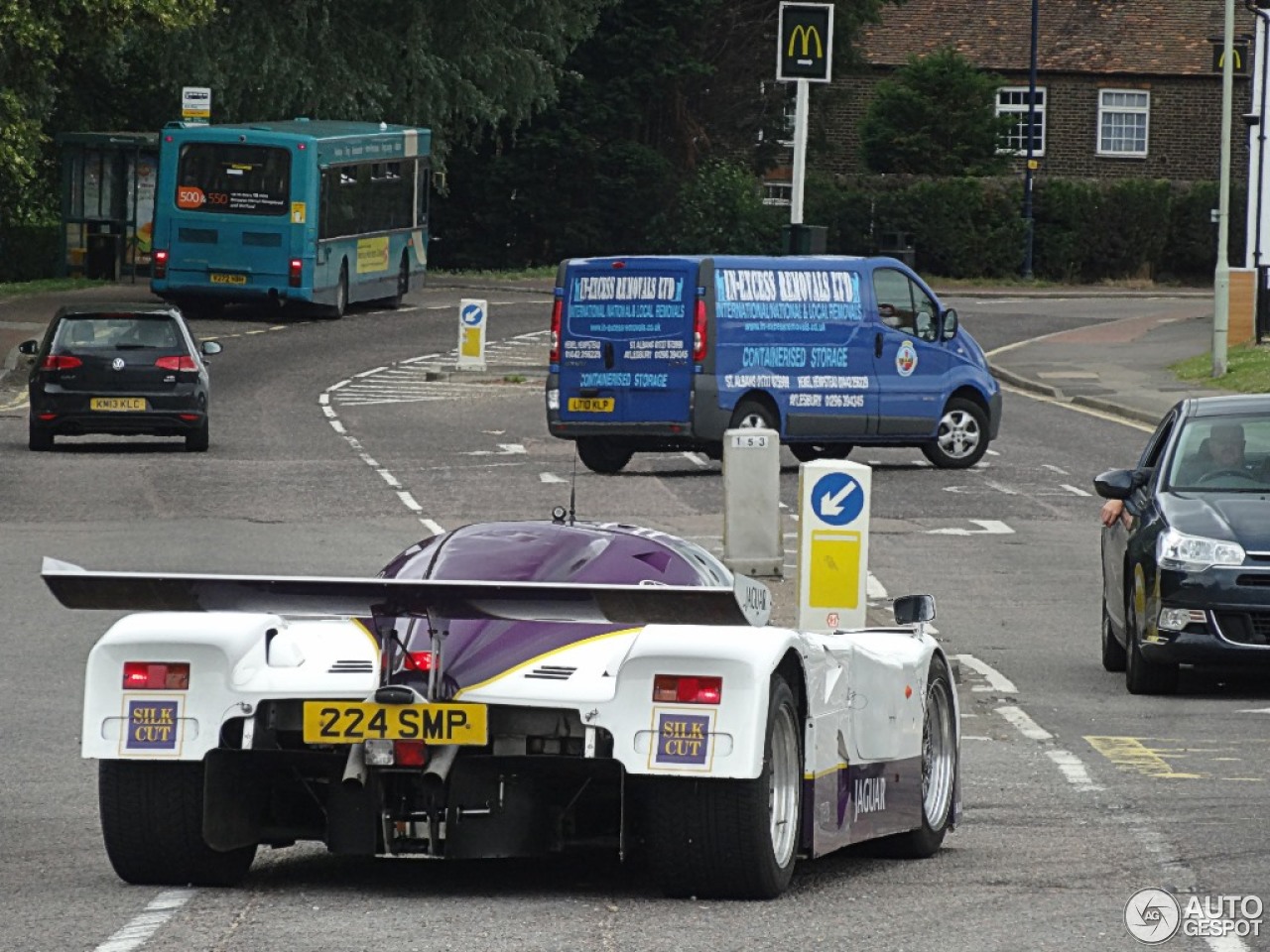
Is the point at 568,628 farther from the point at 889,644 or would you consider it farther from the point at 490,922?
the point at 889,644

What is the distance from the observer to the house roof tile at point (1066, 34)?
242ft

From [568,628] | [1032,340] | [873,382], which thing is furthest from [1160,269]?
[568,628]

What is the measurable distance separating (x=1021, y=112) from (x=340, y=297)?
2940cm

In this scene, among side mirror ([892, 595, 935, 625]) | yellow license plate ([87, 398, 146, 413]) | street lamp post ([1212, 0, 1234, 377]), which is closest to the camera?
side mirror ([892, 595, 935, 625])

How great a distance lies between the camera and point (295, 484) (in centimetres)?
2602

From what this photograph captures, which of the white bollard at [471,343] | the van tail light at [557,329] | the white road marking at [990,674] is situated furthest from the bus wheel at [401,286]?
the white road marking at [990,674]

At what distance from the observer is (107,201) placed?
178ft

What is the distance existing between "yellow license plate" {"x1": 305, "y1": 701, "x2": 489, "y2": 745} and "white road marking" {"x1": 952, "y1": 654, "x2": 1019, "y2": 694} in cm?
717

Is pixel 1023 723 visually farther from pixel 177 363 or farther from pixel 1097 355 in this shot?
pixel 1097 355

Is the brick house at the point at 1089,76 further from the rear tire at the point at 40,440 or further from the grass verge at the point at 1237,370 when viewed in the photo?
the rear tire at the point at 40,440

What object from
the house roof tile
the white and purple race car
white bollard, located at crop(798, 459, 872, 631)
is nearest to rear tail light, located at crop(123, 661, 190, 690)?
the white and purple race car

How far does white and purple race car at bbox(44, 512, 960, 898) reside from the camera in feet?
25.4

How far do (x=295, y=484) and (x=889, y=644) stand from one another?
16990 millimetres

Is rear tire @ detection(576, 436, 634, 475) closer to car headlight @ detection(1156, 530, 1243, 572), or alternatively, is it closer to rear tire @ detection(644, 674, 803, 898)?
car headlight @ detection(1156, 530, 1243, 572)
